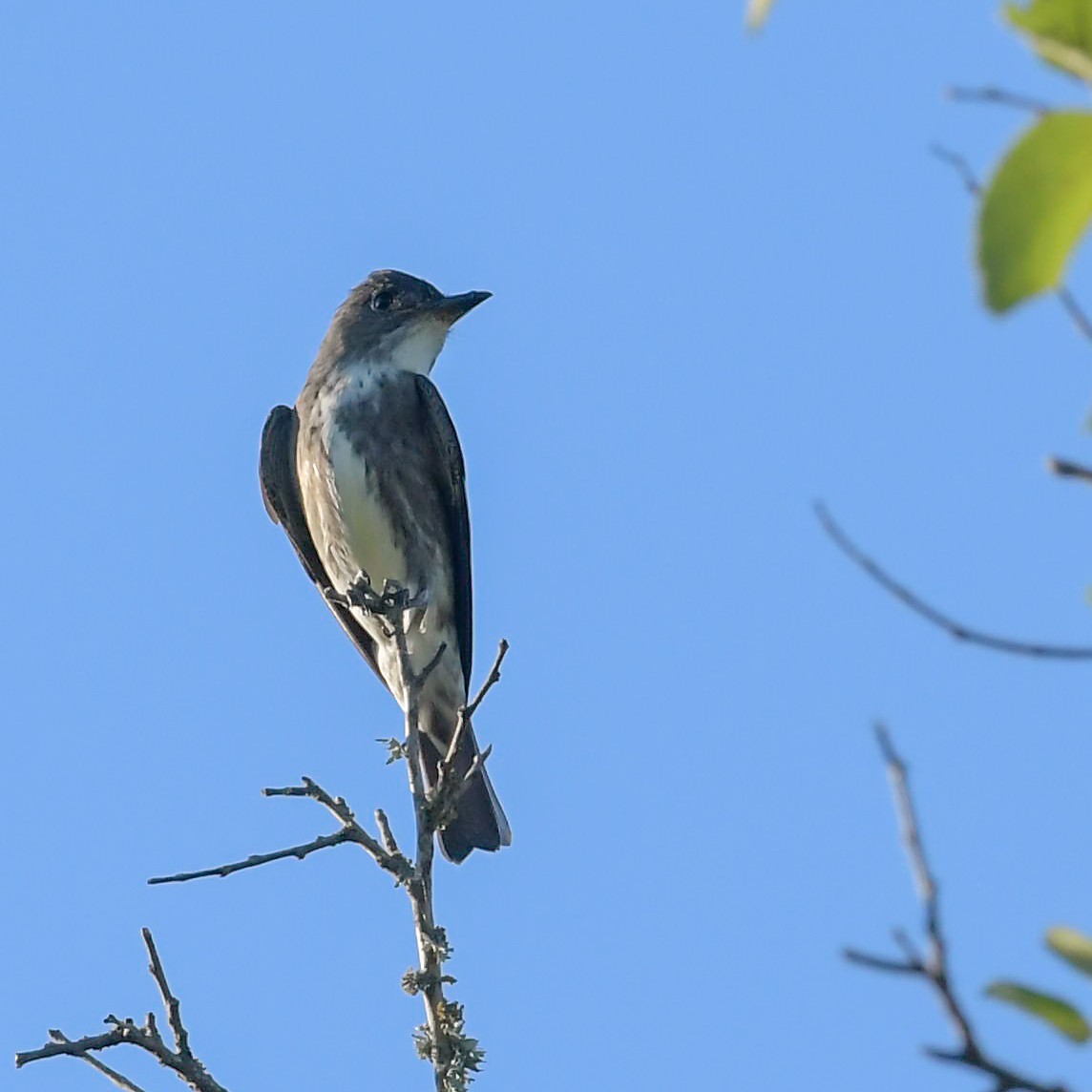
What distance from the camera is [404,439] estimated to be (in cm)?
1017

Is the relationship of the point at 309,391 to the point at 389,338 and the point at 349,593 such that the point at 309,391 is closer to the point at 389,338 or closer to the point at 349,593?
the point at 389,338

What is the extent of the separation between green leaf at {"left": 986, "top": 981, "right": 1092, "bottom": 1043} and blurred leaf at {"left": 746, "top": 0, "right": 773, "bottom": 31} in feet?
2.67

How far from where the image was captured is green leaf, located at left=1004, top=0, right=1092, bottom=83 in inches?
54.9

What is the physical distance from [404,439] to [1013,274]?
8876 millimetres

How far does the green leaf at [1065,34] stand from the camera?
1395 millimetres

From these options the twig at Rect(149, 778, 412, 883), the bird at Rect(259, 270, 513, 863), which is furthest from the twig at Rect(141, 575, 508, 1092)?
the bird at Rect(259, 270, 513, 863)

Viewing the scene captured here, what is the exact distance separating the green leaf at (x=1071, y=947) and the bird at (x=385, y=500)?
26.0 feet

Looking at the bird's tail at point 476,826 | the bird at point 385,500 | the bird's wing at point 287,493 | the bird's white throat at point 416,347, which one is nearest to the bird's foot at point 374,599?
the bird's tail at point 476,826

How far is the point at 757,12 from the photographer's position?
4.72ft

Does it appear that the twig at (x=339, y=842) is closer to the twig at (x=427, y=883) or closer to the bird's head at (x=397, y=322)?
the twig at (x=427, y=883)

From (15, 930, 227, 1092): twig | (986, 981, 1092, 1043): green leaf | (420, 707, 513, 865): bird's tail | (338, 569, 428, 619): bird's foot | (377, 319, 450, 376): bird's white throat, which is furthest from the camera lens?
(377, 319, 450, 376): bird's white throat

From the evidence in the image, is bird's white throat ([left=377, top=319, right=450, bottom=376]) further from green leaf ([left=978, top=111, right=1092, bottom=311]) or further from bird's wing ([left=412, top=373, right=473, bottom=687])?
green leaf ([left=978, top=111, right=1092, bottom=311])

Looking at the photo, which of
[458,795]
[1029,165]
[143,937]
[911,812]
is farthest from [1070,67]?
[458,795]

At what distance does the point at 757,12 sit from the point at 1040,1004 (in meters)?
0.85
